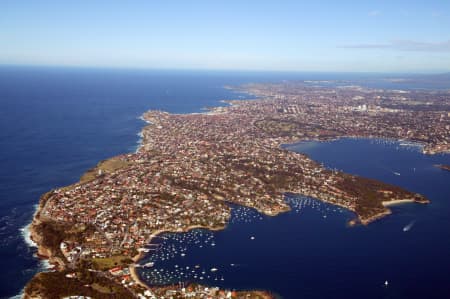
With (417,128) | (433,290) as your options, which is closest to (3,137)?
(433,290)

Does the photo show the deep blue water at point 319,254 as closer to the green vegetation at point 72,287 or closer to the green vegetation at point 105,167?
the green vegetation at point 72,287

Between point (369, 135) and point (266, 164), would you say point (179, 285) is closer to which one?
point (266, 164)

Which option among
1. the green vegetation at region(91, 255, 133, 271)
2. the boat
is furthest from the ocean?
the green vegetation at region(91, 255, 133, 271)

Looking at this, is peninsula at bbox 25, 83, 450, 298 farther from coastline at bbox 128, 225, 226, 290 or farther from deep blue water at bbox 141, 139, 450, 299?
deep blue water at bbox 141, 139, 450, 299

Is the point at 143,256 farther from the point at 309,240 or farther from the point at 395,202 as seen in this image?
the point at 395,202

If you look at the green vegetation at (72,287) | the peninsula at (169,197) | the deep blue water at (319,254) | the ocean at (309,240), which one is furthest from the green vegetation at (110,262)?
the ocean at (309,240)

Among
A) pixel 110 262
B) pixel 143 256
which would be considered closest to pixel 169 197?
pixel 143 256
